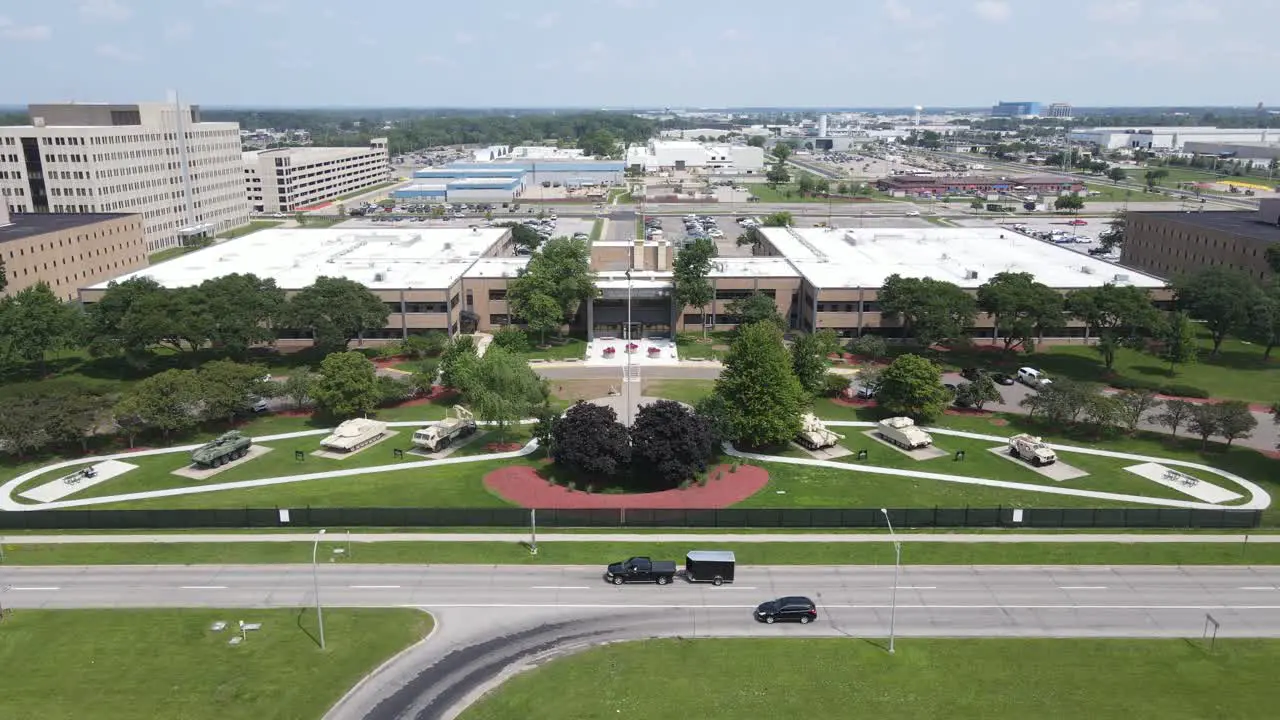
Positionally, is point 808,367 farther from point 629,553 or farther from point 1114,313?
point 1114,313

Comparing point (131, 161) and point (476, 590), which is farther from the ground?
point (131, 161)

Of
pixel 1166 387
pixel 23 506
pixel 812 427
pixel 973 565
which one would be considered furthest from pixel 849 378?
pixel 23 506

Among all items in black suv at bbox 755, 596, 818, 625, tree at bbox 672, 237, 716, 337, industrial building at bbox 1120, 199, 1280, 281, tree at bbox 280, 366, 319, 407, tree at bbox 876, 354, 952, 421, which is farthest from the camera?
industrial building at bbox 1120, 199, 1280, 281

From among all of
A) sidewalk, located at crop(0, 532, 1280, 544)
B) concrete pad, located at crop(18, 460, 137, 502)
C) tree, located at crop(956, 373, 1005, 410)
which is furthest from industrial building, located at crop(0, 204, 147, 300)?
tree, located at crop(956, 373, 1005, 410)

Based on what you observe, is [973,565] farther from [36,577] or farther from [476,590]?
[36,577]

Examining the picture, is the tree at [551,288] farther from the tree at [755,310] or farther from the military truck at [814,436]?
the military truck at [814,436]

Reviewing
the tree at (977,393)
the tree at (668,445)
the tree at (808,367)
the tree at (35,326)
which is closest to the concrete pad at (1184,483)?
the tree at (977,393)

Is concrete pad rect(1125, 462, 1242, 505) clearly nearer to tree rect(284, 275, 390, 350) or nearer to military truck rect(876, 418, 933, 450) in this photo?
military truck rect(876, 418, 933, 450)
